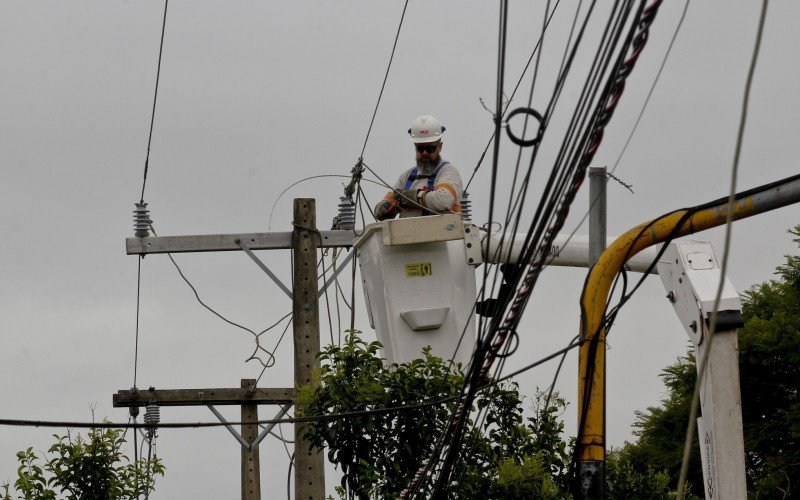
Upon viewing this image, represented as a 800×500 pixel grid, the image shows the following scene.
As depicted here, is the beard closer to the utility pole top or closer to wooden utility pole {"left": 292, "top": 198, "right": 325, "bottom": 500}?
wooden utility pole {"left": 292, "top": 198, "right": 325, "bottom": 500}

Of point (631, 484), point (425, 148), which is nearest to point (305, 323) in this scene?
point (425, 148)

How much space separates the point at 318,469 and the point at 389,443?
9.95 ft

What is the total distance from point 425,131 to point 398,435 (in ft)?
10.3

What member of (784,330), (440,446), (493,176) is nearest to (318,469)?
(440,446)

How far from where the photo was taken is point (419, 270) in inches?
523

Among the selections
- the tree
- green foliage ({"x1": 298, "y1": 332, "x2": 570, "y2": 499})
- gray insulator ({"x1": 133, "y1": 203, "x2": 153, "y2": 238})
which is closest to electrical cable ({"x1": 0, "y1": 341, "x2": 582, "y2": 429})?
green foliage ({"x1": 298, "y1": 332, "x2": 570, "y2": 499})

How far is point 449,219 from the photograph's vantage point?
1309cm

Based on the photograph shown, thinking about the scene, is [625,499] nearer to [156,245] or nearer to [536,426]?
[536,426]

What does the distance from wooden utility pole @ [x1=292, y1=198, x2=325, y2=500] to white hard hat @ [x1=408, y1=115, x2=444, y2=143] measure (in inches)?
63.2

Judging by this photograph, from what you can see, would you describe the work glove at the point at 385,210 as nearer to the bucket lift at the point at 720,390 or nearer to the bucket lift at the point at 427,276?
the bucket lift at the point at 427,276

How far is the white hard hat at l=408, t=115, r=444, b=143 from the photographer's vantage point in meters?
13.4

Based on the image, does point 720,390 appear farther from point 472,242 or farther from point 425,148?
point 425,148

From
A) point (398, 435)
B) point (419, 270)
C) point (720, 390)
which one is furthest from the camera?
point (419, 270)

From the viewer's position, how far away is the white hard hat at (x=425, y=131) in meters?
13.4
